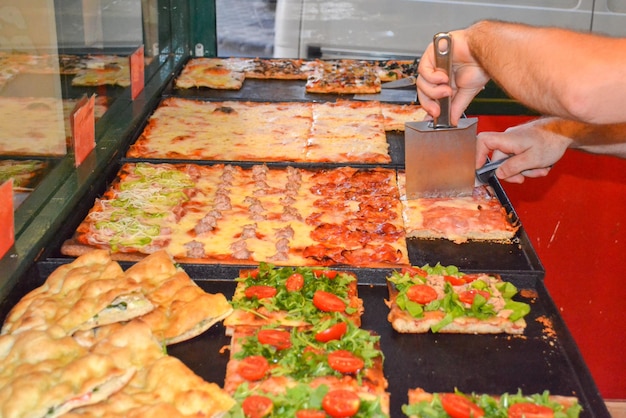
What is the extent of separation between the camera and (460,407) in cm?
260

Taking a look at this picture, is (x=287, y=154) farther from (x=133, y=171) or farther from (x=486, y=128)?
(x=486, y=128)

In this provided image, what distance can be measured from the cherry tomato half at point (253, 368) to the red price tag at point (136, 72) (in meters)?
3.22

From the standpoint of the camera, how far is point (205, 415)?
2.55m

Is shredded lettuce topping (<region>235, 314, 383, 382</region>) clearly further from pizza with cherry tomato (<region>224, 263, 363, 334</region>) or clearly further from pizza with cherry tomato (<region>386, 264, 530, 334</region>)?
pizza with cherry tomato (<region>386, 264, 530, 334</region>)

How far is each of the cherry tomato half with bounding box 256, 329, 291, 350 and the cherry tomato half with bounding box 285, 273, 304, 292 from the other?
0.32 m

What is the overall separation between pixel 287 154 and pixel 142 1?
6.71ft

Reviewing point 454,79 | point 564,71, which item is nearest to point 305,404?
point 564,71

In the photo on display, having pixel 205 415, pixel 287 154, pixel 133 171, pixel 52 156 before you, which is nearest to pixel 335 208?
pixel 287 154

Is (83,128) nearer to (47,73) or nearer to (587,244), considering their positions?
(47,73)

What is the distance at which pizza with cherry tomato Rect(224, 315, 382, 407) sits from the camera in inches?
109

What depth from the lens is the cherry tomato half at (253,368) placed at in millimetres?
2791

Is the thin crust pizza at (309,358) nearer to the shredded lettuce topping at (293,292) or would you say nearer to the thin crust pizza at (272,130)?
the shredded lettuce topping at (293,292)

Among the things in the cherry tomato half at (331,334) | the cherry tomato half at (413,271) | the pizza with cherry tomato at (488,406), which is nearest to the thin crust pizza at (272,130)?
the cherry tomato half at (413,271)

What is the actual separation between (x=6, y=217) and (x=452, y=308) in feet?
6.16
